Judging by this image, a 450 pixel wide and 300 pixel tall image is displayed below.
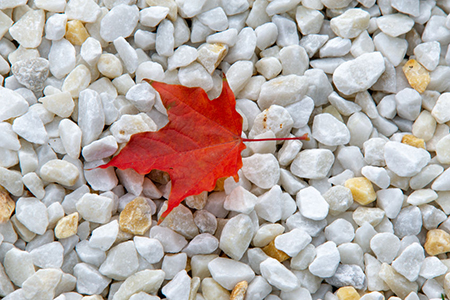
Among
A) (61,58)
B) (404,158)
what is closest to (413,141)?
(404,158)

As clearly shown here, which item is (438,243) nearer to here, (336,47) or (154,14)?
(336,47)

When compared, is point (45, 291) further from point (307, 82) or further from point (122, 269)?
point (307, 82)

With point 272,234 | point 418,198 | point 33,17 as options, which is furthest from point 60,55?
point 418,198

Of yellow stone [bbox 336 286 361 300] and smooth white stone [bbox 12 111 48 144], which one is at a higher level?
smooth white stone [bbox 12 111 48 144]

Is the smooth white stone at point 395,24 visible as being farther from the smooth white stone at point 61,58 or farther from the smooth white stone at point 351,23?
the smooth white stone at point 61,58

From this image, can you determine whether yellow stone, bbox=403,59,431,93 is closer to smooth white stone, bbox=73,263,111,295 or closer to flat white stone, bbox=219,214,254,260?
flat white stone, bbox=219,214,254,260

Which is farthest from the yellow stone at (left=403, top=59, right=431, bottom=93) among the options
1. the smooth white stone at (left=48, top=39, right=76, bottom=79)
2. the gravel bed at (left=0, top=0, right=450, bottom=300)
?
the smooth white stone at (left=48, top=39, right=76, bottom=79)
